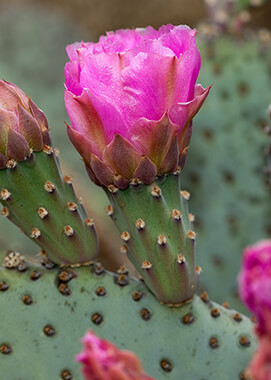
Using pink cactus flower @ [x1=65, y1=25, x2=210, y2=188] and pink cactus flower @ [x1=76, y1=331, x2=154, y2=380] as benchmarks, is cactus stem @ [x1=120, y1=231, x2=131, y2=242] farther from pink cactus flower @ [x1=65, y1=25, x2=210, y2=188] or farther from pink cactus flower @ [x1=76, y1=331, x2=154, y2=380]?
pink cactus flower @ [x1=76, y1=331, x2=154, y2=380]

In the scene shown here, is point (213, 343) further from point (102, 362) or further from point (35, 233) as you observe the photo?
point (102, 362)

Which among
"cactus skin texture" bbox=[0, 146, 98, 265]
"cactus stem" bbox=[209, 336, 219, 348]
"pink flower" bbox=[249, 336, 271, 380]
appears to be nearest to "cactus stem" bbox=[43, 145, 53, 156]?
"cactus skin texture" bbox=[0, 146, 98, 265]

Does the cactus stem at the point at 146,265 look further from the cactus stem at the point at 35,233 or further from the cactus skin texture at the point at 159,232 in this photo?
the cactus stem at the point at 35,233

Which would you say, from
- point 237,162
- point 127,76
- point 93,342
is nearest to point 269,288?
point 93,342

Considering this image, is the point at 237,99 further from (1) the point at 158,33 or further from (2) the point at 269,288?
(2) the point at 269,288

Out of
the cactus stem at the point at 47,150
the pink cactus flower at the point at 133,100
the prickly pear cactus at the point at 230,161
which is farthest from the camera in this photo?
the prickly pear cactus at the point at 230,161

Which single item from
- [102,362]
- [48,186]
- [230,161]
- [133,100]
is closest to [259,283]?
[102,362]

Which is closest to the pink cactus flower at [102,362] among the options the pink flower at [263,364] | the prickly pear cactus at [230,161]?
the pink flower at [263,364]
